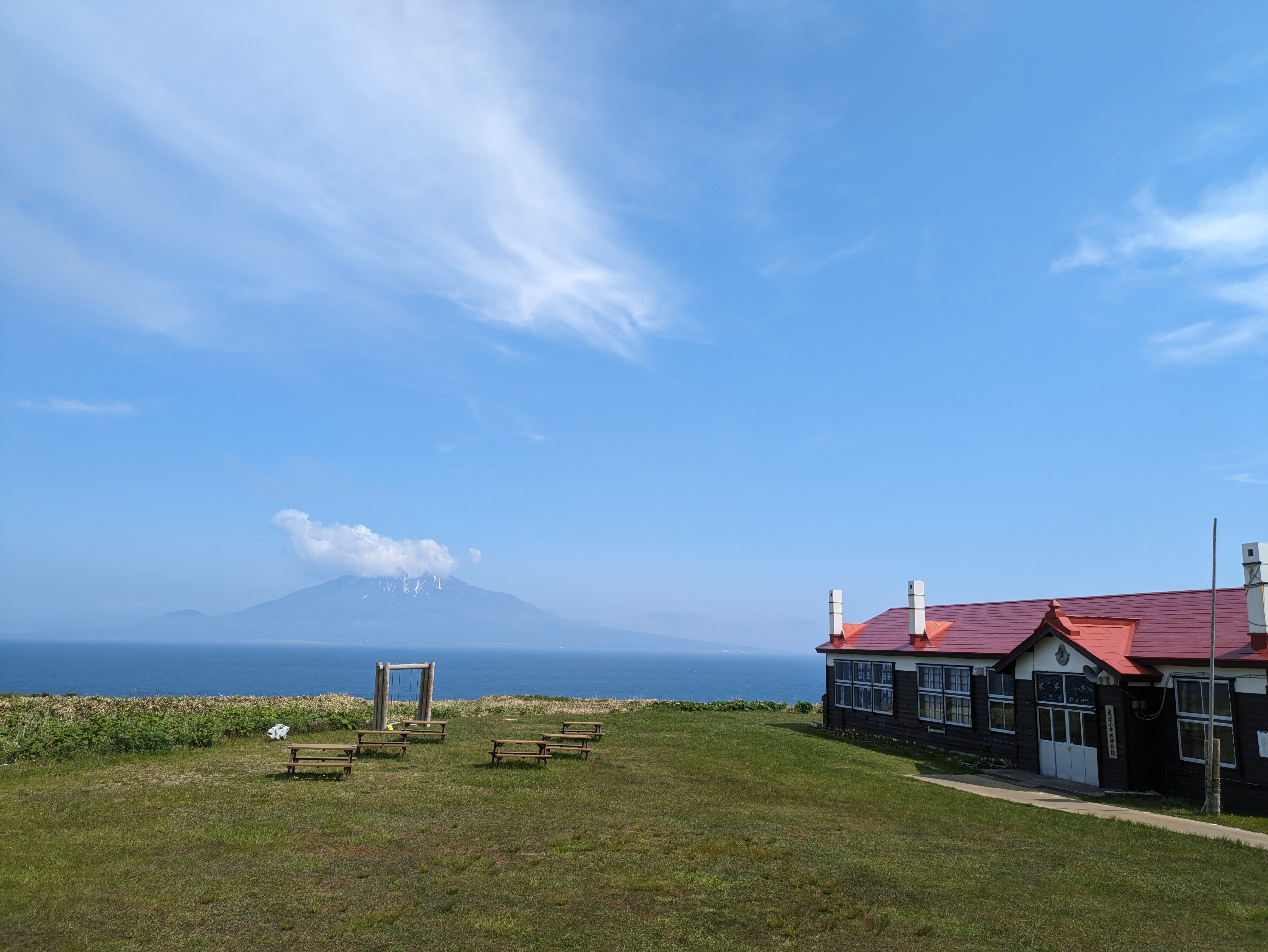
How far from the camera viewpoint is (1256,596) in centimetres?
1869

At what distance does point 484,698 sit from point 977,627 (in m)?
25.0

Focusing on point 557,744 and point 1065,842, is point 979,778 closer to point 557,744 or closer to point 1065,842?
point 1065,842

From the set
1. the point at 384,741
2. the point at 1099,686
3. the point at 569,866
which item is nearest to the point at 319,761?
the point at 384,741

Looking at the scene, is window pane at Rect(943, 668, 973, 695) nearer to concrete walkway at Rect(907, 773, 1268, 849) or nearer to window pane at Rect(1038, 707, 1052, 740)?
window pane at Rect(1038, 707, 1052, 740)

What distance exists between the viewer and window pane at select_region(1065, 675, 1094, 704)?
72.0 ft

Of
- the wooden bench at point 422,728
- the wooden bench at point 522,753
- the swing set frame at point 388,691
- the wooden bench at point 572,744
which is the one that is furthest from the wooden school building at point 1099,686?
the swing set frame at point 388,691

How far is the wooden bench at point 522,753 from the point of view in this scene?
19.9 meters

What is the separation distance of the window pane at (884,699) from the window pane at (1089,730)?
988 cm

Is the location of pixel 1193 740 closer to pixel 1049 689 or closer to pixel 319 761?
pixel 1049 689

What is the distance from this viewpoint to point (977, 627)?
2984 cm

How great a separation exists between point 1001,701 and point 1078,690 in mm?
4109

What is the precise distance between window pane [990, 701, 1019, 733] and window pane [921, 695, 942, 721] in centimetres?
261

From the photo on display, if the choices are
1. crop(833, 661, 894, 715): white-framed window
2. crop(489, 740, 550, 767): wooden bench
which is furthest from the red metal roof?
crop(489, 740, 550, 767): wooden bench

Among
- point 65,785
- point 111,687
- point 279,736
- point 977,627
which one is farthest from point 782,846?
point 111,687
